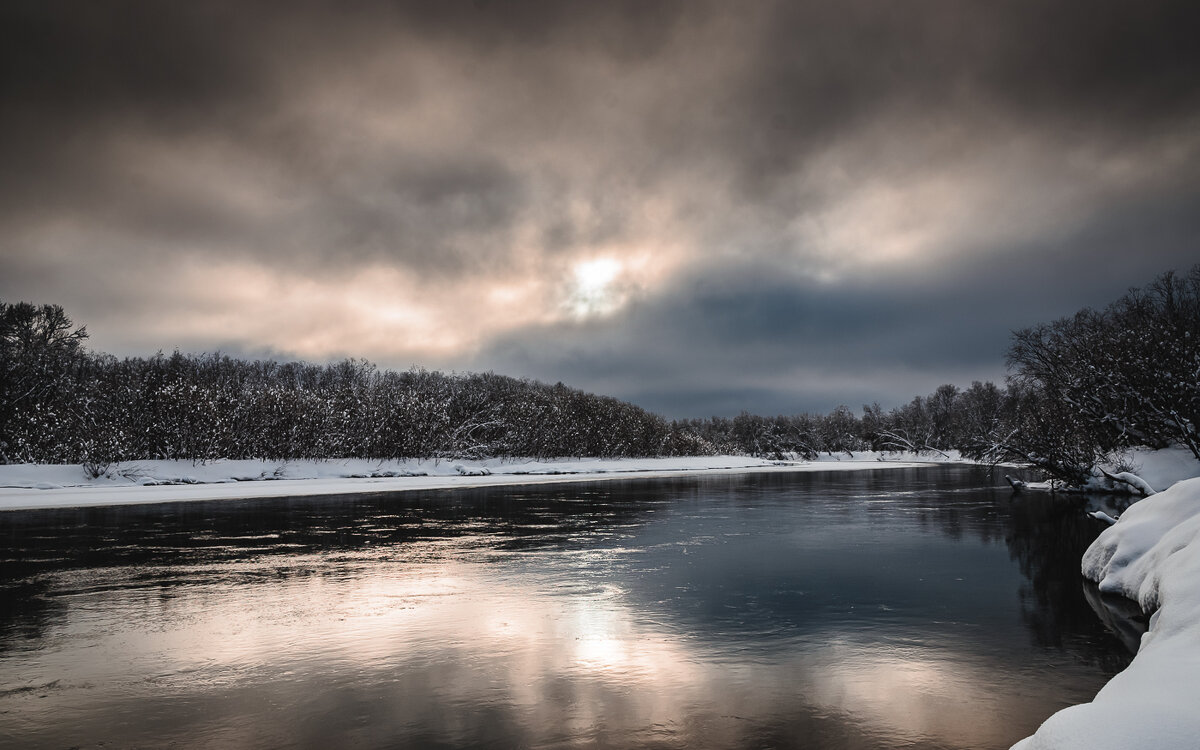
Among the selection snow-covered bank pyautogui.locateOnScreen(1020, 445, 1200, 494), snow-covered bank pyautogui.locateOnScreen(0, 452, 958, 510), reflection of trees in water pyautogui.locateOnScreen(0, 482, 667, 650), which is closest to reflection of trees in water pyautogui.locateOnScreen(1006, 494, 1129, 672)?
snow-covered bank pyautogui.locateOnScreen(1020, 445, 1200, 494)

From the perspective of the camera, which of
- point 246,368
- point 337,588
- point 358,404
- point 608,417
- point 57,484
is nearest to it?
point 337,588

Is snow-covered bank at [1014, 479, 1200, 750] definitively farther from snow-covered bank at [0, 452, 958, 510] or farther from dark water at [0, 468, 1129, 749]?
snow-covered bank at [0, 452, 958, 510]

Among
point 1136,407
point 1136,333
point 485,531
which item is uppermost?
point 1136,333

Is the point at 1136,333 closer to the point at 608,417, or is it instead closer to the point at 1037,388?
the point at 1037,388

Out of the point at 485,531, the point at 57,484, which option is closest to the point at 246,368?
the point at 57,484

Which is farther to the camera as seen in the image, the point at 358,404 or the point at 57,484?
the point at 358,404

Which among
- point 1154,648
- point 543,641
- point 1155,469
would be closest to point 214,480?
point 543,641

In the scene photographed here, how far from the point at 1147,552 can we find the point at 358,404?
2857 inches

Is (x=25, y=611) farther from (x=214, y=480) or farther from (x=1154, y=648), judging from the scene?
(x=214, y=480)

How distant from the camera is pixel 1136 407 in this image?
40781 millimetres

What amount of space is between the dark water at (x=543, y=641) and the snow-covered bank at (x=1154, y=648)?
1073 mm

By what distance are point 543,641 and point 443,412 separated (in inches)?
2903

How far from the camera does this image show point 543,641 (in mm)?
10422

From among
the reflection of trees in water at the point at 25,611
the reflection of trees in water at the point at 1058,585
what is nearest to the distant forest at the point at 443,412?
the reflection of trees in water at the point at 1058,585
